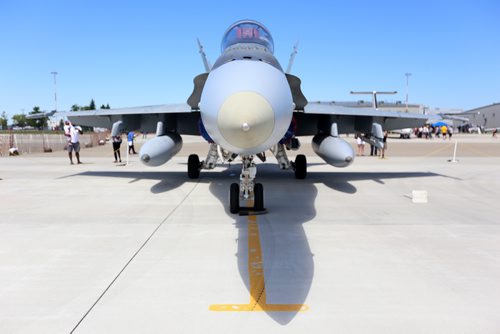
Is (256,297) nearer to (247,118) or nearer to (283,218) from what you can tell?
(247,118)

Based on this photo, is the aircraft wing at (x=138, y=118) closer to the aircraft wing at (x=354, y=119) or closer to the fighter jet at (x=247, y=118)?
Answer: the fighter jet at (x=247, y=118)

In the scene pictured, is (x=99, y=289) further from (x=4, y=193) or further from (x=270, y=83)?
(x=4, y=193)

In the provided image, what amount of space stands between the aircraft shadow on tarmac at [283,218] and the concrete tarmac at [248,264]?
28 mm

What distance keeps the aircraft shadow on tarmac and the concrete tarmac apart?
0.09 ft

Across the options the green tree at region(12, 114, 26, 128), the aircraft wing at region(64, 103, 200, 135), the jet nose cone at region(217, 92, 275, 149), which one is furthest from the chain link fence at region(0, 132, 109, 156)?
the green tree at region(12, 114, 26, 128)

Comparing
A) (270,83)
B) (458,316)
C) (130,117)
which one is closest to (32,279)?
(270,83)

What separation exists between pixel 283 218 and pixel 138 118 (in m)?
7.91

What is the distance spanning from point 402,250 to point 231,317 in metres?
2.98

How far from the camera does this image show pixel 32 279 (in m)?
4.37

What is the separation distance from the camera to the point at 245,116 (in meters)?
3.79

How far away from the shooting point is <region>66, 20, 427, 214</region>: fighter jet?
389cm

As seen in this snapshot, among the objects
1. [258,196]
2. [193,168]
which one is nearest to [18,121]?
[193,168]

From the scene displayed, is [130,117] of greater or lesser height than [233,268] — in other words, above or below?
above

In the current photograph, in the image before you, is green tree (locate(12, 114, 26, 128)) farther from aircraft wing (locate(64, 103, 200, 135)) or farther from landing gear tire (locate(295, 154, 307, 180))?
landing gear tire (locate(295, 154, 307, 180))
